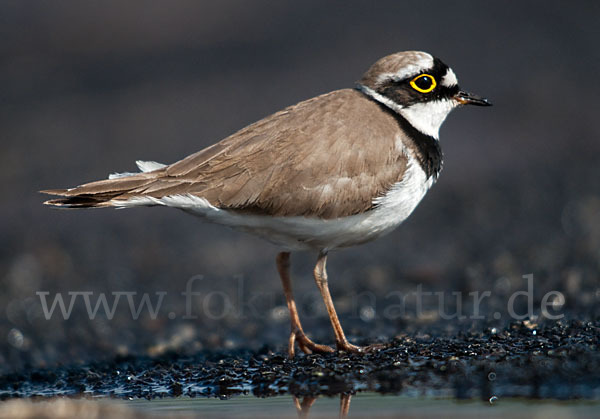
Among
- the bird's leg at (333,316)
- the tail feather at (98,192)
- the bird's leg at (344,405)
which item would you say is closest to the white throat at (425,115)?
the bird's leg at (333,316)

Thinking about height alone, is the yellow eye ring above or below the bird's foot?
above

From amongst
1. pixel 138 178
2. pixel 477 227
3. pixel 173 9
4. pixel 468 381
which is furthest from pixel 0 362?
pixel 173 9

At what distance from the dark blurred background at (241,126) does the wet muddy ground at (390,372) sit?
88cm

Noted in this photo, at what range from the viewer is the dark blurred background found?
9.02 m

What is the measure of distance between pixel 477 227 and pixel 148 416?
6.76 meters

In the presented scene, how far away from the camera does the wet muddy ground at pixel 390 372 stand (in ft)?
18.0

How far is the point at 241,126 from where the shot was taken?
1580cm

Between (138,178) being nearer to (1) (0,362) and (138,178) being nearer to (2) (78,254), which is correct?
(1) (0,362)

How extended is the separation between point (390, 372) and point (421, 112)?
7.67 feet

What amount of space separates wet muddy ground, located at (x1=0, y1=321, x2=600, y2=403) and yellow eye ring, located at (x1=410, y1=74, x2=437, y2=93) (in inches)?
84.2

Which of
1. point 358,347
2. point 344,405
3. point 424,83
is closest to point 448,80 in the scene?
point 424,83

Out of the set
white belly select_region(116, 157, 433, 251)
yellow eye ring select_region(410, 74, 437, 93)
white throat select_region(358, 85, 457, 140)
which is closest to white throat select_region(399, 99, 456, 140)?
white throat select_region(358, 85, 457, 140)

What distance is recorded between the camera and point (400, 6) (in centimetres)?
1992

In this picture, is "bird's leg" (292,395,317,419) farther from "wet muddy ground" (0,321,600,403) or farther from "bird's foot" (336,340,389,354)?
"bird's foot" (336,340,389,354)
